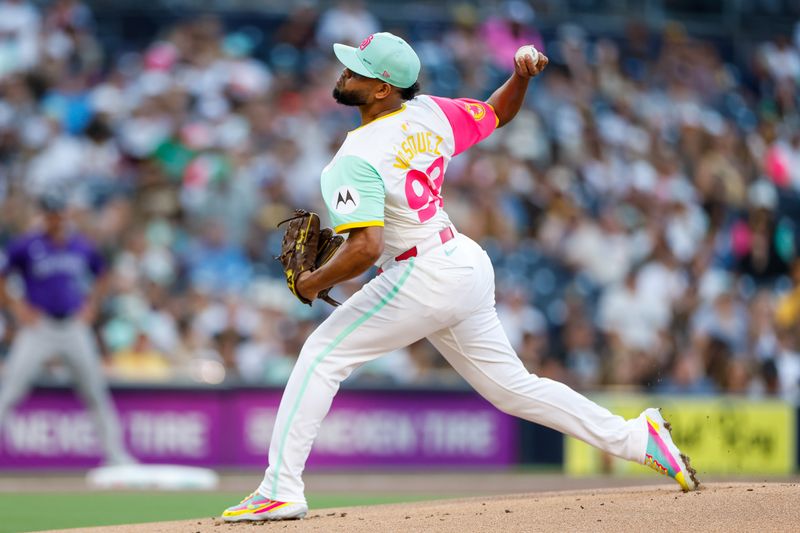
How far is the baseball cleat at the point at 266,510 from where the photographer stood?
5910mm

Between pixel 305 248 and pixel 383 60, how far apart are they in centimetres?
91

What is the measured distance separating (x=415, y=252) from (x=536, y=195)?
914cm

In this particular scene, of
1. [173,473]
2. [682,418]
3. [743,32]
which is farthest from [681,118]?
[173,473]

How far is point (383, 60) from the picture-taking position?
19.3ft

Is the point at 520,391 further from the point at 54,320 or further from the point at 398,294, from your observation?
the point at 54,320

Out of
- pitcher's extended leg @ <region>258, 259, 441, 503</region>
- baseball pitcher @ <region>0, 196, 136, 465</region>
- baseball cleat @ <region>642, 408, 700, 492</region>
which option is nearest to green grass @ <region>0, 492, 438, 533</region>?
baseball pitcher @ <region>0, 196, 136, 465</region>

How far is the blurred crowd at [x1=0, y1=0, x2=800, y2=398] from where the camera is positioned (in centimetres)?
1301

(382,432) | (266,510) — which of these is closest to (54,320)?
(382,432)

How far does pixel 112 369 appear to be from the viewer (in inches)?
488

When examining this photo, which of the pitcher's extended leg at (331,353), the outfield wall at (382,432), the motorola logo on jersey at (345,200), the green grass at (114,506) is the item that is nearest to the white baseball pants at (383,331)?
the pitcher's extended leg at (331,353)

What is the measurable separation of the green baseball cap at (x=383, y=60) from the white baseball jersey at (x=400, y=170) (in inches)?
6.8

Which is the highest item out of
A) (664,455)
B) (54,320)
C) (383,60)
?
(383,60)

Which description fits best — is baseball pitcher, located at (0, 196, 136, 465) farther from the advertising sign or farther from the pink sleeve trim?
the pink sleeve trim

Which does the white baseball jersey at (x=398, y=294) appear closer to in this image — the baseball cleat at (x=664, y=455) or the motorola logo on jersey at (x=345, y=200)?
the motorola logo on jersey at (x=345, y=200)
